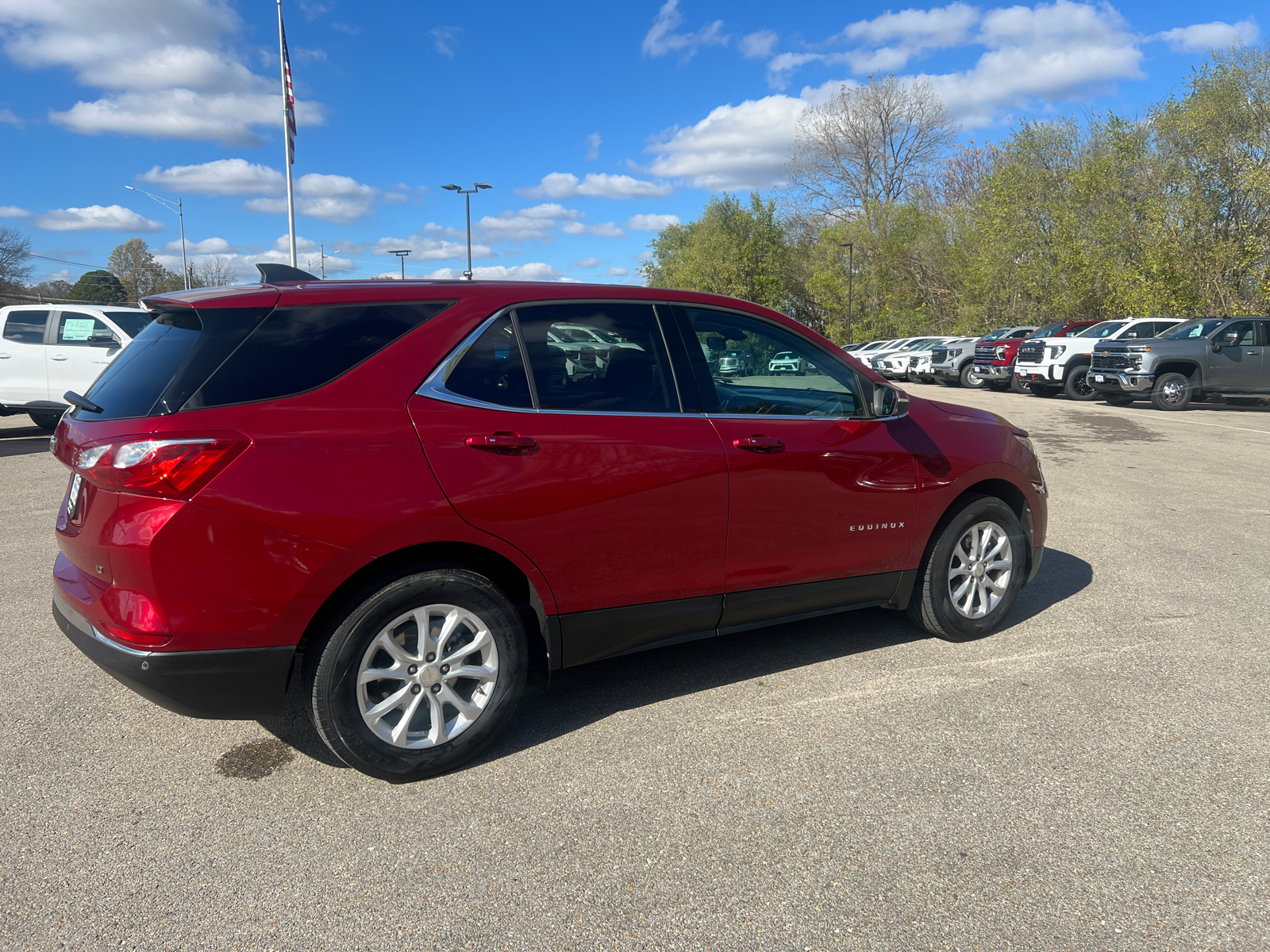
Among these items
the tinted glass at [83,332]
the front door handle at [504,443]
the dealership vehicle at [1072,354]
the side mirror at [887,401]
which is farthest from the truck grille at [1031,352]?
the front door handle at [504,443]

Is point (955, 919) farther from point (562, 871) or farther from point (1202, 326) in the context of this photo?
point (1202, 326)

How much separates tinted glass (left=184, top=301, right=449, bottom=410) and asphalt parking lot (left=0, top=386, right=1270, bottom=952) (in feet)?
4.56

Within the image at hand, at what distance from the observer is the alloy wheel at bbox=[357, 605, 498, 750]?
298 cm

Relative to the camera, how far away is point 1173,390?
1902cm

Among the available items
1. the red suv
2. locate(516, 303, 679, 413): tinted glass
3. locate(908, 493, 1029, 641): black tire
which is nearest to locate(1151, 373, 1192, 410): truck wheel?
locate(908, 493, 1029, 641): black tire

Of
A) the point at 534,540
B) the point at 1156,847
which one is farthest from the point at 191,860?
the point at 1156,847

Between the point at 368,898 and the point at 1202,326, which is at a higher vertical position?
the point at 1202,326

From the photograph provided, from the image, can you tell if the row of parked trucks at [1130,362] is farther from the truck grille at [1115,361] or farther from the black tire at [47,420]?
the black tire at [47,420]

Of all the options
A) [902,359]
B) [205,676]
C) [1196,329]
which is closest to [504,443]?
[205,676]

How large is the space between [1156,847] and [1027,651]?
67.2 inches

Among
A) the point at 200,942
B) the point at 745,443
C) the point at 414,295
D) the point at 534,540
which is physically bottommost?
the point at 200,942

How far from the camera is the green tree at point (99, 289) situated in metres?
75.3

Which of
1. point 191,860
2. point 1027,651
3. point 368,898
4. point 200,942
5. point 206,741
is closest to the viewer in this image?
point 200,942

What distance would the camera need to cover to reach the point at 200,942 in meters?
2.28
